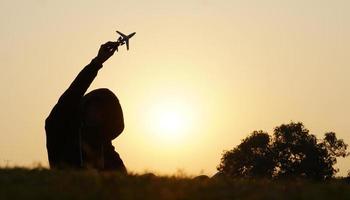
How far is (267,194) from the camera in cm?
924

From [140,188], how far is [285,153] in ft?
365

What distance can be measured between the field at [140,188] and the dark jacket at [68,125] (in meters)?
4.05

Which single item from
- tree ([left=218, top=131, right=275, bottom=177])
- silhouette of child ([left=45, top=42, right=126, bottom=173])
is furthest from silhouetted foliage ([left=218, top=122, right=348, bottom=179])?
silhouette of child ([left=45, top=42, right=126, bottom=173])

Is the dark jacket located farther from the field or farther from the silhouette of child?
the field

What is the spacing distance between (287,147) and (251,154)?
6.73 m

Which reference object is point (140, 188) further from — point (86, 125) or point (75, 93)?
point (86, 125)

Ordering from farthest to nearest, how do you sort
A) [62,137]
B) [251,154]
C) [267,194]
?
[251,154] → [62,137] → [267,194]

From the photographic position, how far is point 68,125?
1549cm

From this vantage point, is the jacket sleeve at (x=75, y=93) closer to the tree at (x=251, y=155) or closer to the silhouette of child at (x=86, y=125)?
the silhouette of child at (x=86, y=125)

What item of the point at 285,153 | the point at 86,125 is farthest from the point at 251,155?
the point at 86,125

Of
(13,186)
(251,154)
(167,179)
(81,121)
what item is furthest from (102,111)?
(251,154)

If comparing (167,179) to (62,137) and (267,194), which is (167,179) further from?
(62,137)

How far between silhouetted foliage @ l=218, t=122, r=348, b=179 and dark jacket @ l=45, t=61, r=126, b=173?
95.9m

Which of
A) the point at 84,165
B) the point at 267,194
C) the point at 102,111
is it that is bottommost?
the point at 267,194
